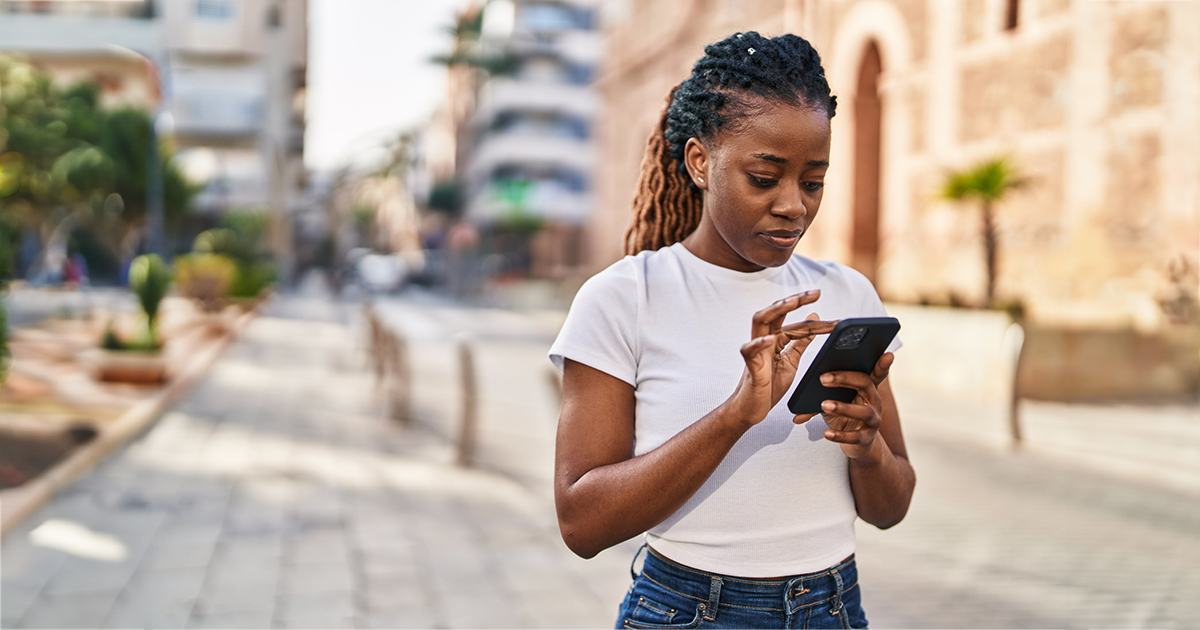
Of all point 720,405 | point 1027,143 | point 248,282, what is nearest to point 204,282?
point 248,282

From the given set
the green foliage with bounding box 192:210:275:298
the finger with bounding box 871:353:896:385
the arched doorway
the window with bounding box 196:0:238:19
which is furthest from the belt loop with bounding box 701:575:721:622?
the green foliage with bounding box 192:210:275:298

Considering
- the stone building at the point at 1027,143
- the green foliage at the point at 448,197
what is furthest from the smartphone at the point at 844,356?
the green foliage at the point at 448,197

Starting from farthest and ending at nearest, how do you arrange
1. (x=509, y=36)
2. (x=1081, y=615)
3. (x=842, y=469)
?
(x=509, y=36), (x=1081, y=615), (x=842, y=469)

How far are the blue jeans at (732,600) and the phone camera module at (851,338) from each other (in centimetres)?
44

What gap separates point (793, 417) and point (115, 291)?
42303mm

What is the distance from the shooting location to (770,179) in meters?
1.60

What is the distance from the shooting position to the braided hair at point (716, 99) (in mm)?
1632

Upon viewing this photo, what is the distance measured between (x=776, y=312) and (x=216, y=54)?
26.1 ft

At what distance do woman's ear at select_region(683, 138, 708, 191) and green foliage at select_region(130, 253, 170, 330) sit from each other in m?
11.1

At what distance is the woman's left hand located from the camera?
1.52m

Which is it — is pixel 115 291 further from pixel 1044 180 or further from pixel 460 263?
pixel 1044 180

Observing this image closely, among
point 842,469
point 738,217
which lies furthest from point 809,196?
point 842,469

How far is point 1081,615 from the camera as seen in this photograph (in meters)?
4.57

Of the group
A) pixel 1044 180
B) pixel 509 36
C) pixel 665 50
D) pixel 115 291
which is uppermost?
pixel 509 36
